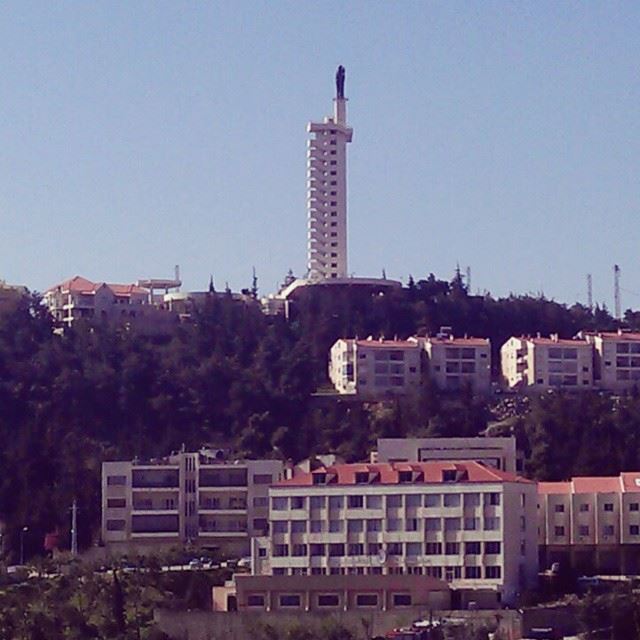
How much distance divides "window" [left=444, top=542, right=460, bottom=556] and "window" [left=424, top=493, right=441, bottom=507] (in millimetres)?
977

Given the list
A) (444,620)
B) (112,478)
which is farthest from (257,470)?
(444,620)

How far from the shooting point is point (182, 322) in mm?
76250

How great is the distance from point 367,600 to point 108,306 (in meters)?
30.0

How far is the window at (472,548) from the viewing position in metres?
52.0

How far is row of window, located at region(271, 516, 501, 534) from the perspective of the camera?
5209 cm

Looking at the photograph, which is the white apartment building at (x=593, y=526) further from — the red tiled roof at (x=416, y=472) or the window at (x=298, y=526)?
the window at (x=298, y=526)

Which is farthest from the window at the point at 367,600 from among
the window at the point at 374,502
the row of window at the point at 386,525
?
the window at the point at 374,502

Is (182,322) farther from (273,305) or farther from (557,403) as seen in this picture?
(557,403)

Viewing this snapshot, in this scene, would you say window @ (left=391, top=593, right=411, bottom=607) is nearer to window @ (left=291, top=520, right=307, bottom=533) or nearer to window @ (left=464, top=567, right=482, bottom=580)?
window @ (left=464, top=567, right=482, bottom=580)

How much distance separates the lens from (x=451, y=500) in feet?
173

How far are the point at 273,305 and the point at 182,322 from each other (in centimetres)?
358

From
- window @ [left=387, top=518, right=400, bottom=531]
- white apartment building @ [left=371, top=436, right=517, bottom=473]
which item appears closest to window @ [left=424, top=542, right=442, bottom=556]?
window @ [left=387, top=518, right=400, bottom=531]

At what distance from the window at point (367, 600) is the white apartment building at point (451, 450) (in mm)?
8862

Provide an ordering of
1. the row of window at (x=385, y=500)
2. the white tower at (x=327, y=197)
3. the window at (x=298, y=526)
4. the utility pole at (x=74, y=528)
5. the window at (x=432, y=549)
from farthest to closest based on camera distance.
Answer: the white tower at (x=327, y=197)
the utility pole at (x=74, y=528)
the window at (x=298, y=526)
the window at (x=432, y=549)
the row of window at (x=385, y=500)
